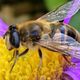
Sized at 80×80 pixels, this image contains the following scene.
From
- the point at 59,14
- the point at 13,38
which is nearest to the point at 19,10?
the point at 59,14

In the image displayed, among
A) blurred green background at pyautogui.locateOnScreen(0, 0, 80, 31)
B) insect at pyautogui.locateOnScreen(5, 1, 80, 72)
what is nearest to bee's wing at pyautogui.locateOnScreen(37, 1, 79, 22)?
insect at pyautogui.locateOnScreen(5, 1, 80, 72)

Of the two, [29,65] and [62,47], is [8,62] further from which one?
[62,47]

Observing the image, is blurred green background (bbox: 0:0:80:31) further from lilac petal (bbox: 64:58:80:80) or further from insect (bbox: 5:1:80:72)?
insect (bbox: 5:1:80:72)

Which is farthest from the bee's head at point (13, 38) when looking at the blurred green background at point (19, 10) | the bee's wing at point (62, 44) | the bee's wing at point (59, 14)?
the blurred green background at point (19, 10)

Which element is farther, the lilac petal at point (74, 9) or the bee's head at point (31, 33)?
the lilac petal at point (74, 9)

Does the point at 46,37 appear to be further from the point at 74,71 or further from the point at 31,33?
the point at 74,71

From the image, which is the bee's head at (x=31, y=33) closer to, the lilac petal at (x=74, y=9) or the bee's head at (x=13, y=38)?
the bee's head at (x=13, y=38)

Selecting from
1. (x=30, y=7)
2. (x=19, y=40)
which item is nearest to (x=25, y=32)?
(x=19, y=40)
